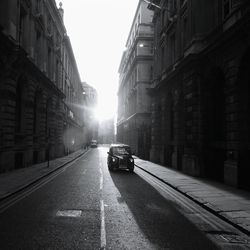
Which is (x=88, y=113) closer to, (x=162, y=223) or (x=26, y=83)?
(x=26, y=83)

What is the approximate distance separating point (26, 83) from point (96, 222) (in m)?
17.3

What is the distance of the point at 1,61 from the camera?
1734 centimetres

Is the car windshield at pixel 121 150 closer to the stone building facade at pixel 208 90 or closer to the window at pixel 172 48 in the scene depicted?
the stone building facade at pixel 208 90

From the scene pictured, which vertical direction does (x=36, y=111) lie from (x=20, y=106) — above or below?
above

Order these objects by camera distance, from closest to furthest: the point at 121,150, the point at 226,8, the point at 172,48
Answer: the point at 226,8 → the point at 121,150 → the point at 172,48

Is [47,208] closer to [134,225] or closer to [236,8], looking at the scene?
[134,225]

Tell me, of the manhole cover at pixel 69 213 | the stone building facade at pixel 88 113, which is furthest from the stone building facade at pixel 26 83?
the stone building facade at pixel 88 113

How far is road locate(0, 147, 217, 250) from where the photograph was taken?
594 cm

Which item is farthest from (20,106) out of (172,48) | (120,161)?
(172,48)

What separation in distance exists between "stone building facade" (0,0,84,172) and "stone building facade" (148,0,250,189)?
413 inches

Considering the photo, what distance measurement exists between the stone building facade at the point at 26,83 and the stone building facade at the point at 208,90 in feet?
34.4

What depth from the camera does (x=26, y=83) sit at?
22.3 meters

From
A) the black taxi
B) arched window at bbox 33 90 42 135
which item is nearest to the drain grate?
the black taxi

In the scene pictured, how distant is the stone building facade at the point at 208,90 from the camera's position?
1379 centimetres
